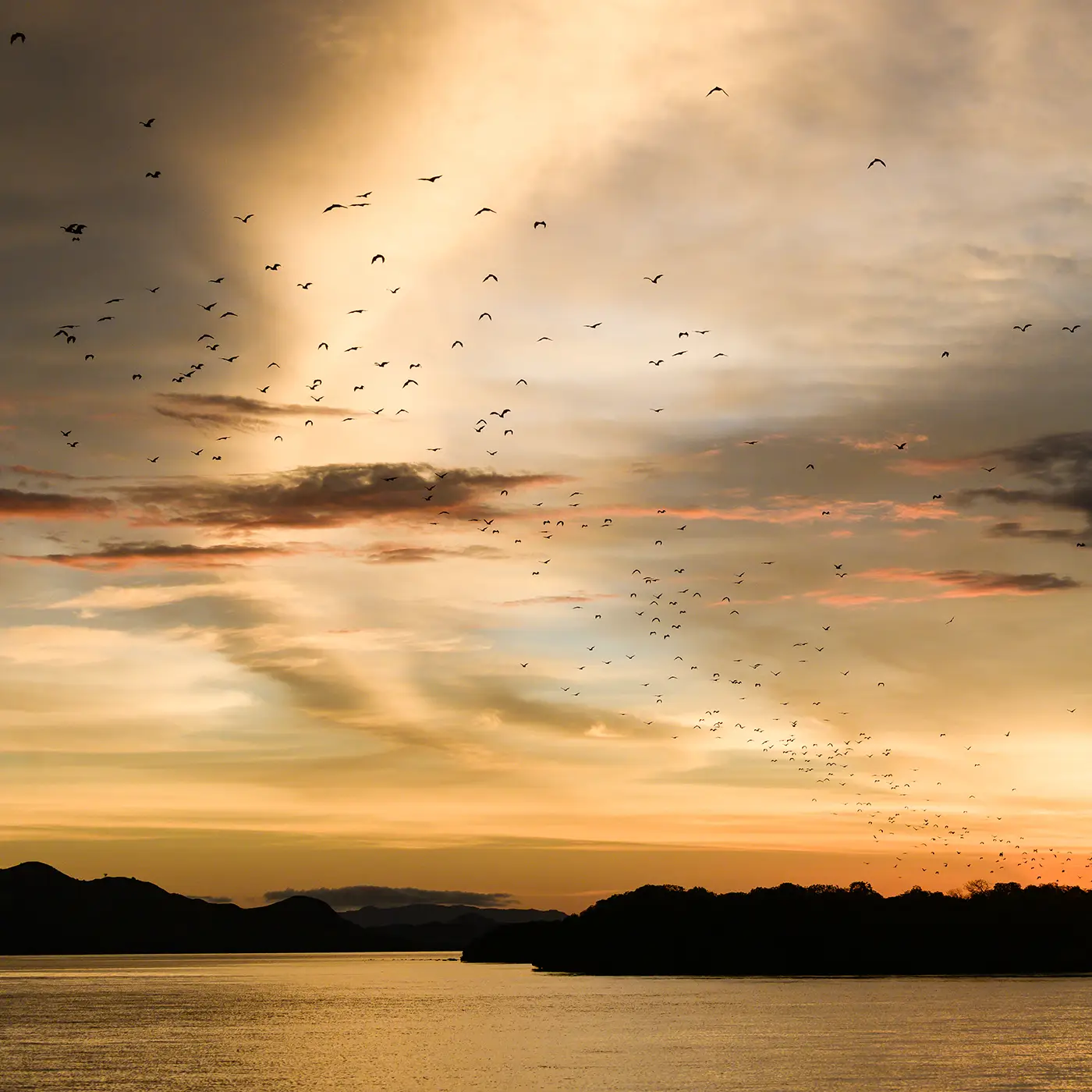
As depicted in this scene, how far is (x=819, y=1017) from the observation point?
188500 millimetres

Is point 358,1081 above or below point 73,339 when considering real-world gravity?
below

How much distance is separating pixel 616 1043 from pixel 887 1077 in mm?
38734

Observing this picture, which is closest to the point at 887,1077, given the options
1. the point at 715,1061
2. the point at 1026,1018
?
the point at 715,1061

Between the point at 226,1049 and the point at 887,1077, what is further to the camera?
the point at 226,1049

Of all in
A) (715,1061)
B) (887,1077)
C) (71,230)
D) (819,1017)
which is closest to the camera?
(71,230)

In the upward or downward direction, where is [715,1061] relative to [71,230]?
downward

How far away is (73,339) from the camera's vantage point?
7038cm

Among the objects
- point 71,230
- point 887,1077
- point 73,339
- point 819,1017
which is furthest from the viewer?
point 819,1017

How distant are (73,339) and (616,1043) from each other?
10757 cm

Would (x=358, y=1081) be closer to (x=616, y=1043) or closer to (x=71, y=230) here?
(x=616, y=1043)

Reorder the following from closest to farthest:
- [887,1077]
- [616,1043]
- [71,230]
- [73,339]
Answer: [71,230] < [73,339] < [887,1077] < [616,1043]

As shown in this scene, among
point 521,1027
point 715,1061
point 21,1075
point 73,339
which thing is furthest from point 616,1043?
point 73,339

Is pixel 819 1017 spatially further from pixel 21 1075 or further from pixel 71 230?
pixel 71 230

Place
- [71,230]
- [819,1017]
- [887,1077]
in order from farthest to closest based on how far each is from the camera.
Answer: [819,1017], [887,1077], [71,230]
